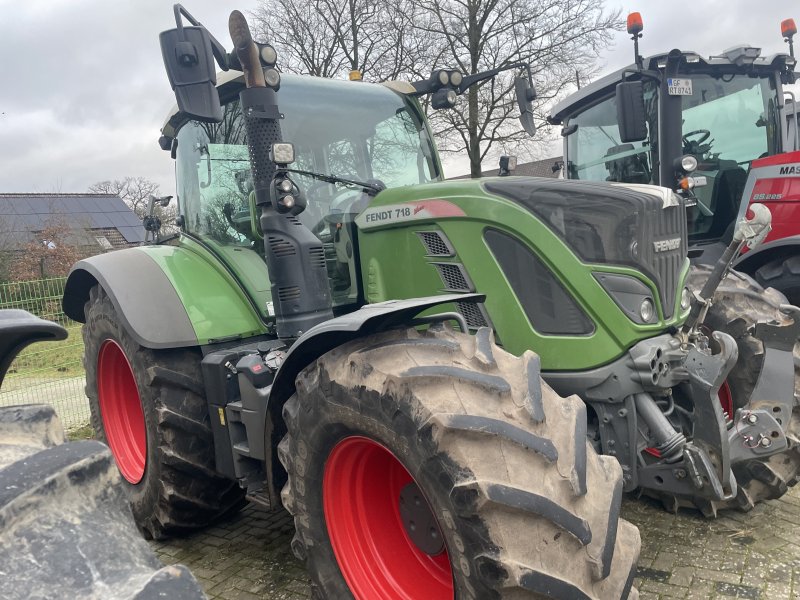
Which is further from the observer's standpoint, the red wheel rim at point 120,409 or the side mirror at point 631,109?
the side mirror at point 631,109

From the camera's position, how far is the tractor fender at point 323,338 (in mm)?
2344

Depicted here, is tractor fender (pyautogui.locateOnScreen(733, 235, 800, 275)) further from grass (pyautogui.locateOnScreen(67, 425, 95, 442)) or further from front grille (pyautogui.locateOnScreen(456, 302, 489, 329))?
grass (pyautogui.locateOnScreen(67, 425, 95, 442))

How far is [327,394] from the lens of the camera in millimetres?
2377

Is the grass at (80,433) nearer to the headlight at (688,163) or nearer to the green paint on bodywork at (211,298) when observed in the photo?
the green paint on bodywork at (211,298)

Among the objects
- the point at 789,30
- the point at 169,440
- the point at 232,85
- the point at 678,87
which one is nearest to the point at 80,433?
the point at 169,440

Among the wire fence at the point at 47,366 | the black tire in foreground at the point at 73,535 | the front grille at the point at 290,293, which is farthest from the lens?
the wire fence at the point at 47,366

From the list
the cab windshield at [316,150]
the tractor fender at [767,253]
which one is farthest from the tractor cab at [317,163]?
the tractor fender at [767,253]

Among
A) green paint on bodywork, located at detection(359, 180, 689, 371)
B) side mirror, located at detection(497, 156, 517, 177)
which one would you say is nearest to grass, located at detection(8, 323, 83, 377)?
side mirror, located at detection(497, 156, 517, 177)

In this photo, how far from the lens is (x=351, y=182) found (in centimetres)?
349

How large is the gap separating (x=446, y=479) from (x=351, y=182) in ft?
6.36

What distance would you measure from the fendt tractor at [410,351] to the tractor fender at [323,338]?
12 millimetres

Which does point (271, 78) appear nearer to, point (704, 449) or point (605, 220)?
point (605, 220)

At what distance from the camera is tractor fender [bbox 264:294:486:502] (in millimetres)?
2344

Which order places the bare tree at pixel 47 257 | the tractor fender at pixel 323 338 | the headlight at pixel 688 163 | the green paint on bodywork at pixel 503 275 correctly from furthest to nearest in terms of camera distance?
1. the bare tree at pixel 47 257
2. the headlight at pixel 688 163
3. the green paint on bodywork at pixel 503 275
4. the tractor fender at pixel 323 338
